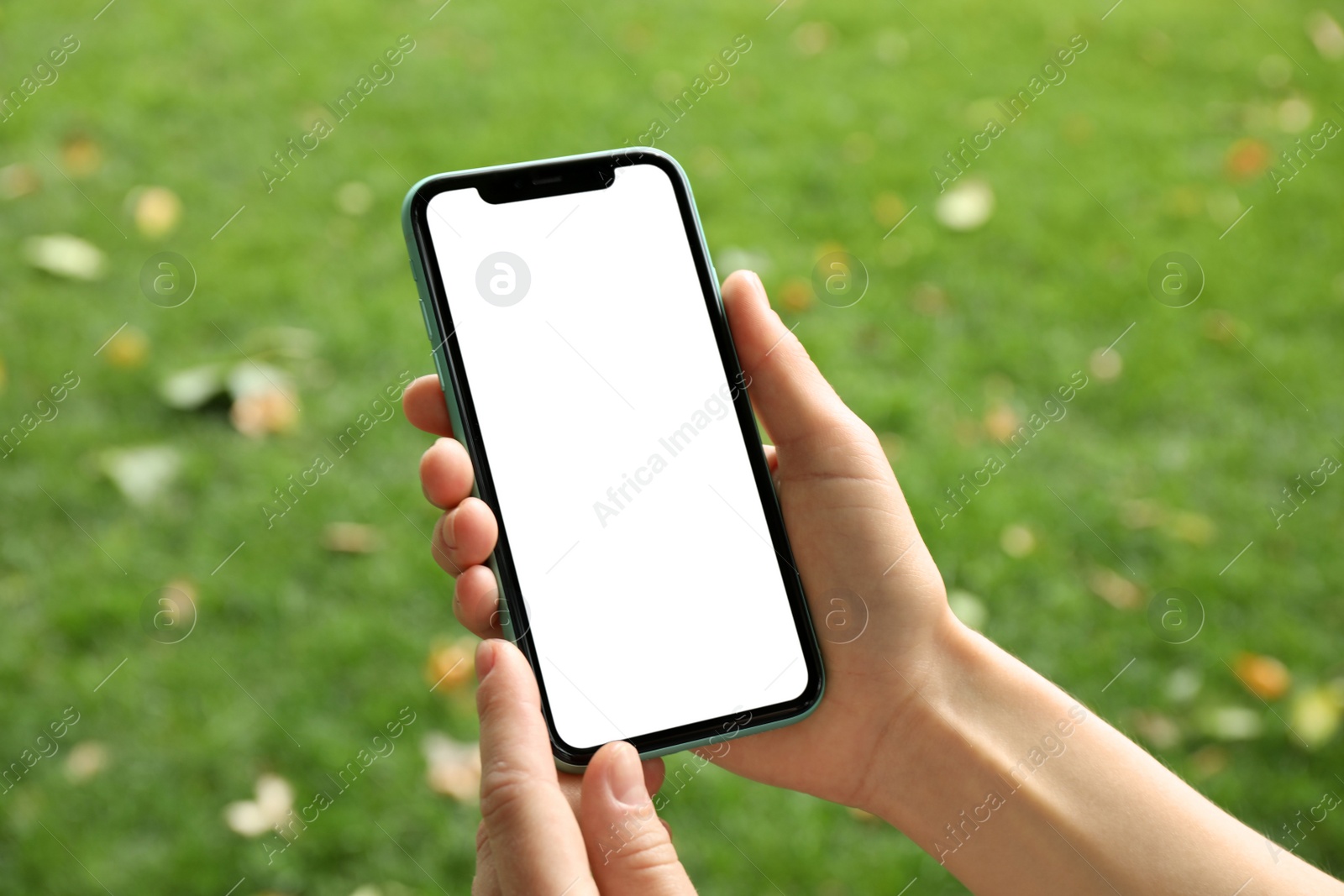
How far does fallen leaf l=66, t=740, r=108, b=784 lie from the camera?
2350mm

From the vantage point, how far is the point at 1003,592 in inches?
109

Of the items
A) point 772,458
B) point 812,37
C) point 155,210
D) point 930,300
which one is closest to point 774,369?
point 772,458

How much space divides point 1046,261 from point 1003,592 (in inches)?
51.9

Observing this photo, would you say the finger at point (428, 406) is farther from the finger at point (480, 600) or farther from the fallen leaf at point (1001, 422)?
the fallen leaf at point (1001, 422)

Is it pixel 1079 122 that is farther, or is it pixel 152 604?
pixel 1079 122

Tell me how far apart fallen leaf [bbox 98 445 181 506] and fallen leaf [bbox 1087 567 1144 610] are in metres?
2.56

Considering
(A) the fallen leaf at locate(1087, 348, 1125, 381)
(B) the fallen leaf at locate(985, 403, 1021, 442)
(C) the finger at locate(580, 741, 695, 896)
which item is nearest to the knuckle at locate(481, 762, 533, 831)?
(C) the finger at locate(580, 741, 695, 896)

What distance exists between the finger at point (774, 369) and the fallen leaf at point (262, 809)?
140 cm

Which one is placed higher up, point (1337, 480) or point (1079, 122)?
point (1079, 122)

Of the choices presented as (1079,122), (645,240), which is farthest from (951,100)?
(645,240)

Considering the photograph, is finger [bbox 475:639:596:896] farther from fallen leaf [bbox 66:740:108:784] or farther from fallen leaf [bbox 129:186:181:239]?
fallen leaf [bbox 129:186:181:239]

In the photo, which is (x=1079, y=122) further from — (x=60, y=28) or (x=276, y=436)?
(x=60, y=28)

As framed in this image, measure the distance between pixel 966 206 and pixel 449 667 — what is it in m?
2.38

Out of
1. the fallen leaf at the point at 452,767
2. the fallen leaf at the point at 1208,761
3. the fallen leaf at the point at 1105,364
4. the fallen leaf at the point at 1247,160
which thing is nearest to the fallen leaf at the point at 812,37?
the fallen leaf at the point at 1247,160
